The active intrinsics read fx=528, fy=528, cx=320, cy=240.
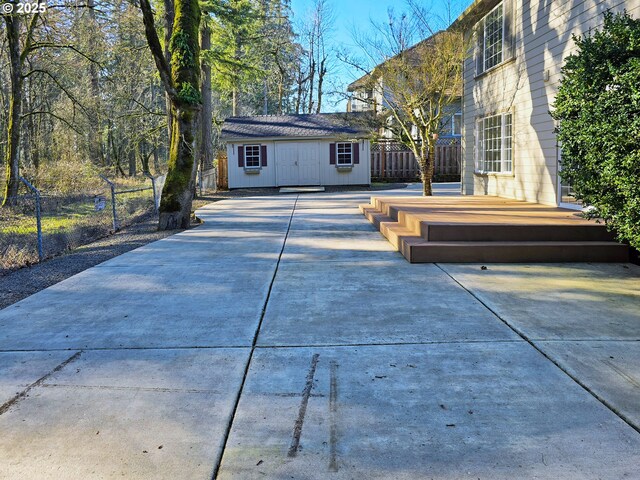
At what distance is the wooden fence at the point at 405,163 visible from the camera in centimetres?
2680

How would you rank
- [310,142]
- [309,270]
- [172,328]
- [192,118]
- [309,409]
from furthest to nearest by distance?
1. [310,142]
2. [192,118]
3. [309,270]
4. [172,328]
5. [309,409]

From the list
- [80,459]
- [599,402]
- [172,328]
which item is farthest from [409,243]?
[80,459]

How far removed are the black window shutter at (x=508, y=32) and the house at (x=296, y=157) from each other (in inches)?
516

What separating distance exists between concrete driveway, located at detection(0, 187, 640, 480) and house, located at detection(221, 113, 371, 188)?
19093 mm

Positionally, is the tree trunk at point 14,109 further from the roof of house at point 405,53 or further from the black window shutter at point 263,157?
the black window shutter at point 263,157

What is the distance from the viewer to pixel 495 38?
42.5ft

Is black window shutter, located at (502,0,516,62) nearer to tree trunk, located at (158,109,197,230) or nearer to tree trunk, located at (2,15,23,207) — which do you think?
tree trunk, located at (158,109,197,230)

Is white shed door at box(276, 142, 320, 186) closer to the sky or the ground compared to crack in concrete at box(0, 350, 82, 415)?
closer to the sky

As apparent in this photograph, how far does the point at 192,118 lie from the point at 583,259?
788cm

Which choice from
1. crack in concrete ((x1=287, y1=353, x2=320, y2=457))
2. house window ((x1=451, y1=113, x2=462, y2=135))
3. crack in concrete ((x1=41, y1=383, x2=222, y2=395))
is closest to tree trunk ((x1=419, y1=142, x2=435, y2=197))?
crack in concrete ((x1=287, y1=353, x2=320, y2=457))

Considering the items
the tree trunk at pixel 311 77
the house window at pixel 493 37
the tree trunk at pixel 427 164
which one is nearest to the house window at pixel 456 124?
the tree trunk at pixel 311 77

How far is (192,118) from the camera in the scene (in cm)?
1107

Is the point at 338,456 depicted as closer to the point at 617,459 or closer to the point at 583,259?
the point at 617,459

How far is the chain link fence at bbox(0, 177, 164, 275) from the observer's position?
7942mm
